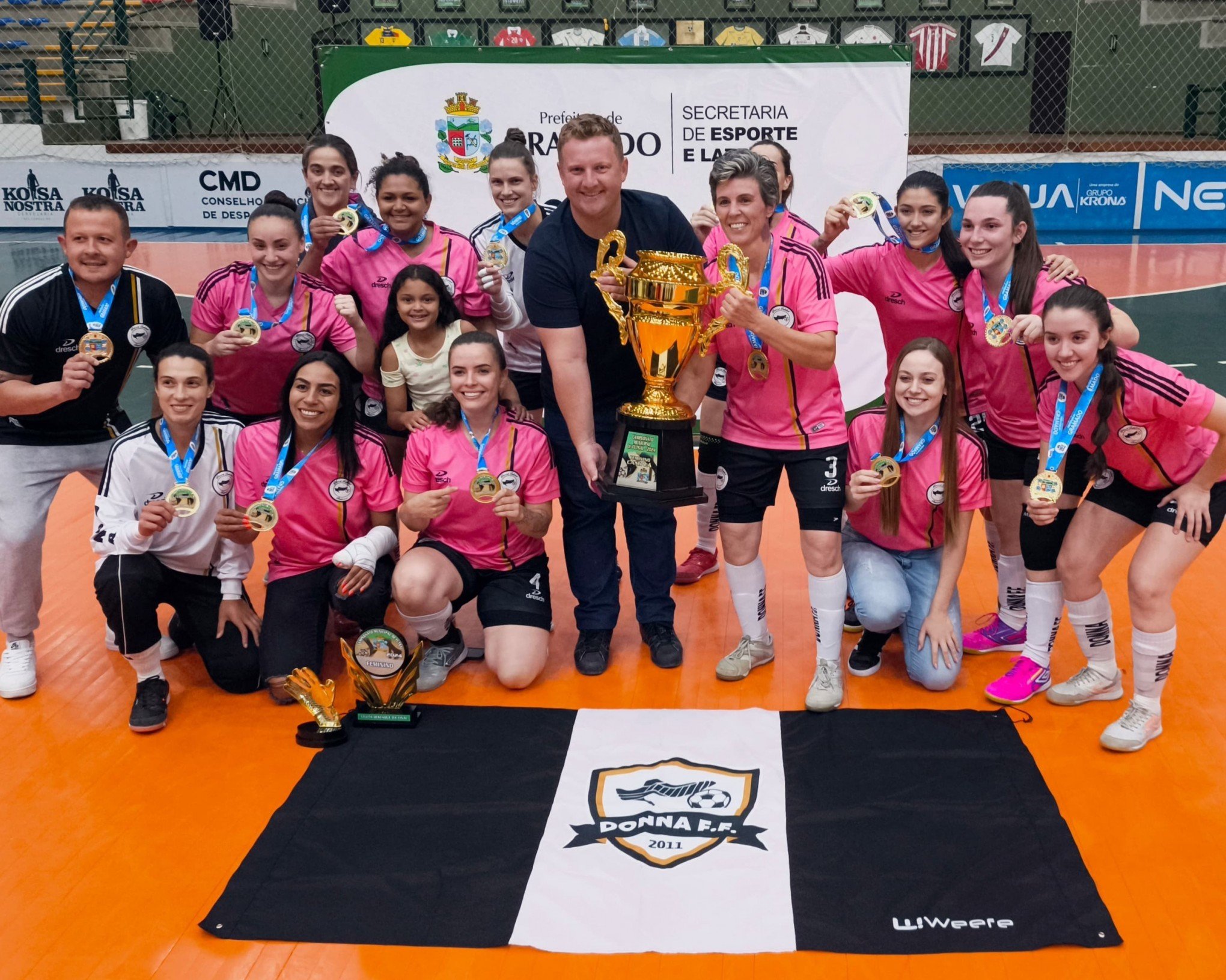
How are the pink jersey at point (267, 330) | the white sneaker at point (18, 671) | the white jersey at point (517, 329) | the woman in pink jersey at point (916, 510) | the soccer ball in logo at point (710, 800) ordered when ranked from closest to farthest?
the soccer ball in logo at point (710, 800), the woman in pink jersey at point (916, 510), the white sneaker at point (18, 671), the pink jersey at point (267, 330), the white jersey at point (517, 329)

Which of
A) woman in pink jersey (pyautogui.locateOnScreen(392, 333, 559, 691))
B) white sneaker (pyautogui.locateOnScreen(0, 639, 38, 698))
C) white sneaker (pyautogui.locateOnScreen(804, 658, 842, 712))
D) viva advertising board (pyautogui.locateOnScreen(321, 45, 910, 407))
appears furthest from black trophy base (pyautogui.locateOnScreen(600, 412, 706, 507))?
viva advertising board (pyautogui.locateOnScreen(321, 45, 910, 407))

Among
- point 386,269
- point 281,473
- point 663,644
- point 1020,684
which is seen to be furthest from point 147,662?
point 1020,684

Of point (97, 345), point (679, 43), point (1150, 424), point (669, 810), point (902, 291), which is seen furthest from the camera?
point (679, 43)

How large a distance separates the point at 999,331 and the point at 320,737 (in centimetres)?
263

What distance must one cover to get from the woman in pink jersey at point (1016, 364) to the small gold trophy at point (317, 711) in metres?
2.22

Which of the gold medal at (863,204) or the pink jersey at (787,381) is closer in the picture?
the pink jersey at (787,381)

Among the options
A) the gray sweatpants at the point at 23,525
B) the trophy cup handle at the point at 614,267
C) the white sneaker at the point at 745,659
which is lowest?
the white sneaker at the point at 745,659

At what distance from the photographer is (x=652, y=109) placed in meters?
6.53

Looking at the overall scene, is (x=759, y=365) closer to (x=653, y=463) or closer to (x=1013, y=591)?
(x=653, y=463)

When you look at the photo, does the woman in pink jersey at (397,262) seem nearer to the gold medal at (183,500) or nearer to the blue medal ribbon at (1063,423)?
the gold medal at (183,500)

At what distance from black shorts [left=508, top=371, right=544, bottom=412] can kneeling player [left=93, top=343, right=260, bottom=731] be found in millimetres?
1276

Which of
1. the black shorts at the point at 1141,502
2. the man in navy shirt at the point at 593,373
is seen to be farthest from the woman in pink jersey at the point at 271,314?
the black shorts at the point at 1141,502

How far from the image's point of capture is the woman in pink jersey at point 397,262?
4.36 metres

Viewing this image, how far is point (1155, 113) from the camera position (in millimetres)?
14742
